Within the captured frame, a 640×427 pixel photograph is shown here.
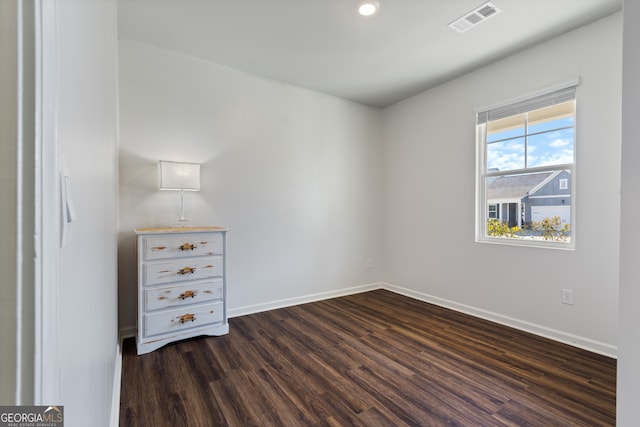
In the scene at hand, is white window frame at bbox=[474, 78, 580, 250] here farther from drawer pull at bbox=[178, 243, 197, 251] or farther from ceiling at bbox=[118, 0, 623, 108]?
drawer pull at bbox=[178, 243, 197, 251]

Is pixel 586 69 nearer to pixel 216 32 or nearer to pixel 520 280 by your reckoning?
pixel 520 280

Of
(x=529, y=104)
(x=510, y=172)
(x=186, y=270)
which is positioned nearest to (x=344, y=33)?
(x=529, y=104)

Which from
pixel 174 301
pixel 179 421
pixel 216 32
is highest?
pixel 216 32

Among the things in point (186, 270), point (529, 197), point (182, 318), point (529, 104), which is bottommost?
point (182, 318)

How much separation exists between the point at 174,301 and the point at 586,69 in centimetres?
389

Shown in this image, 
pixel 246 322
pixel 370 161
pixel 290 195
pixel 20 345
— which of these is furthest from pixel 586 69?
pixel 246 322

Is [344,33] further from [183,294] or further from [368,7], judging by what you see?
[183,294]

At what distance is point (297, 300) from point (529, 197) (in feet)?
8.84

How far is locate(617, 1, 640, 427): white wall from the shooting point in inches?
47.3

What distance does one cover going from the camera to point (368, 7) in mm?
2213

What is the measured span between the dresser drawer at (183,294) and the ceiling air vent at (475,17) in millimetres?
2965

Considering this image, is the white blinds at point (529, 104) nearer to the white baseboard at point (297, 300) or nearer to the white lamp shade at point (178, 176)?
the white baseboard at point (297, 300)

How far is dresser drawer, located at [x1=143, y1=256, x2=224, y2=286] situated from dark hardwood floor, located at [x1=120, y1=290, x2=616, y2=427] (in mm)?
555

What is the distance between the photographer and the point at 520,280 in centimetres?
281
